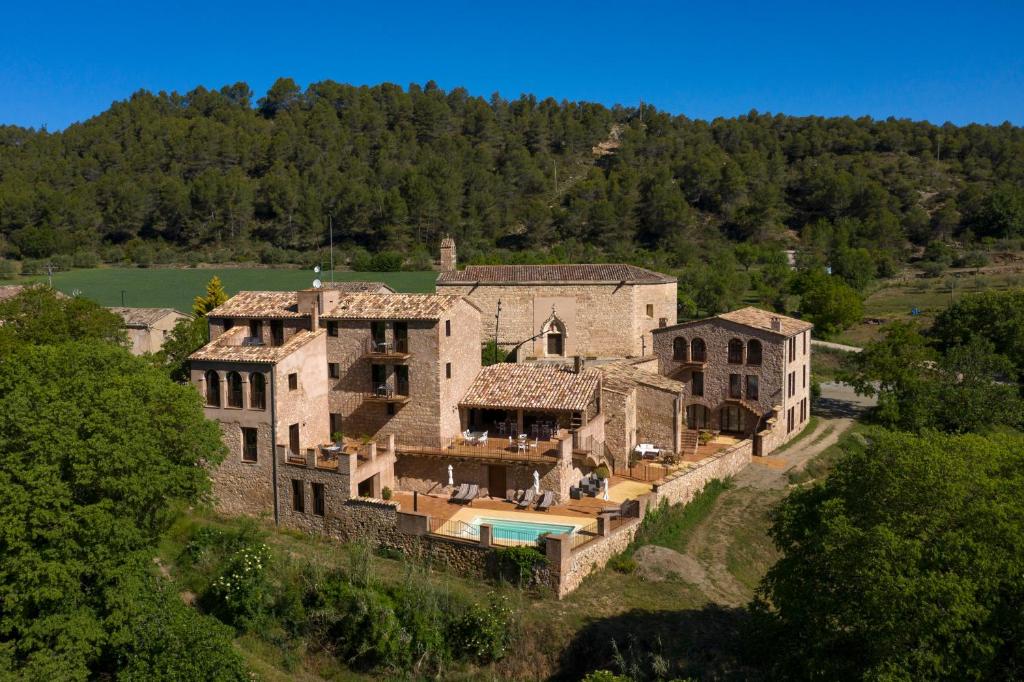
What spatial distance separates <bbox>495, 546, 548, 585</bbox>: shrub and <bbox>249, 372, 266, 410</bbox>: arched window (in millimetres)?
9990

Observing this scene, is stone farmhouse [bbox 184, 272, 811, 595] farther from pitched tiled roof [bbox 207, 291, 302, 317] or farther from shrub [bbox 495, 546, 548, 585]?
shrub [bbox 495, 546, 548, 585]

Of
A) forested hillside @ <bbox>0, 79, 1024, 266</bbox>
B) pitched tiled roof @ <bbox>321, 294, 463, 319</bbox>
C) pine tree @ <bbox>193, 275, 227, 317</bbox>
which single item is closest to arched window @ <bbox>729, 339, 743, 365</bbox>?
pitched tiled roof @ <bbox>321, 294, 463, 319</bbox>

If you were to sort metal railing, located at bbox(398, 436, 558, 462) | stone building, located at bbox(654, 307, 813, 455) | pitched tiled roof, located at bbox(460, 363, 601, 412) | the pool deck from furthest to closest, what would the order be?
stone building, located at bbox(654, 307, 813, 455) → pitched tiled roof, located at bbox(460, 363, 601, 412) → metal railing, located at bbox(398, 436, 558, 462) → the pool deck

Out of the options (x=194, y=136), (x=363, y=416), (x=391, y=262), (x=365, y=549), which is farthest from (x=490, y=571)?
(x=194, y=136)

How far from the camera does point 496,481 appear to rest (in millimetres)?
29406

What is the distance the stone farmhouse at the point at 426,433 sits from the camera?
26.9m

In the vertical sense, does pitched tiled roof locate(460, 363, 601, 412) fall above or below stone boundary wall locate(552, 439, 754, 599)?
above

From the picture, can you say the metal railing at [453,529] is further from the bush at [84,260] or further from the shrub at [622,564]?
the bush at [84,260]

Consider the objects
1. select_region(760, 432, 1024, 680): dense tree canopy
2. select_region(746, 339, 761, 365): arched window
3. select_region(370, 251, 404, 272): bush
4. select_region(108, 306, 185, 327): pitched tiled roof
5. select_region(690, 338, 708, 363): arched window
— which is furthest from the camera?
select_region(370, 251, 404, 272): bush

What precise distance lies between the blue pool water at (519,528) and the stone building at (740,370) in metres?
14.5

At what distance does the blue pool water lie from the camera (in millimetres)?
25047

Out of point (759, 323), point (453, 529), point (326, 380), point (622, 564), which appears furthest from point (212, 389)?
point (759, 323)

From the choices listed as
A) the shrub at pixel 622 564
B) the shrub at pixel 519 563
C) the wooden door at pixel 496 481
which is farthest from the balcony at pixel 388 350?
the shrub at pixel 622 564

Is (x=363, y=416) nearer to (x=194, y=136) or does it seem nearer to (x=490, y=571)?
(x=490, y=571)
